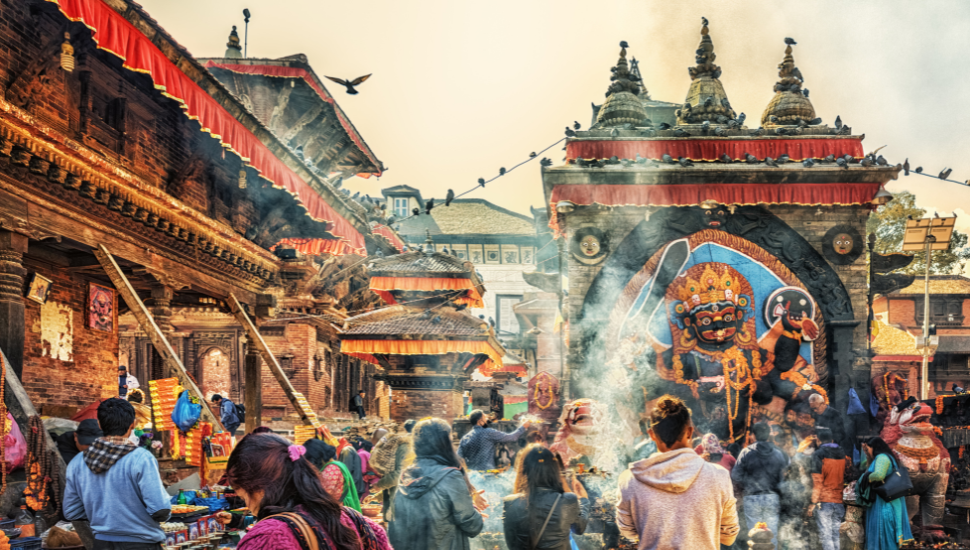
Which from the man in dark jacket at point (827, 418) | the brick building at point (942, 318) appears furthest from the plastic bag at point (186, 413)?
the brick building at point (942, 318)

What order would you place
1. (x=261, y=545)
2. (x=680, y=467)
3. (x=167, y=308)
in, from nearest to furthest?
(x=261, y=545)
(x=680, y=467)
(x=167, y=308)

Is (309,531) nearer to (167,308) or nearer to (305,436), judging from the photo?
(305,436)

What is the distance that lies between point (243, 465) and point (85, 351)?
1019cm

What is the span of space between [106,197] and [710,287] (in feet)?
32.8

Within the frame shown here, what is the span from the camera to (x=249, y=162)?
10.4 m

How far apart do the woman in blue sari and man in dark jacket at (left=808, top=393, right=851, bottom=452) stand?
3517 millimetres

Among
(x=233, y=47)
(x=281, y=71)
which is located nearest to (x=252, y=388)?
(x=281, y=71)

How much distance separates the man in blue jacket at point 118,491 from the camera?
510 cm

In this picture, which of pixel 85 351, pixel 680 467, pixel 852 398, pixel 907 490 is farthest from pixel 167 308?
pixel 852 398

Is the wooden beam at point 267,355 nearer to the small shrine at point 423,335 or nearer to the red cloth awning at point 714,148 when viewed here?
the small shrine at point 423,335

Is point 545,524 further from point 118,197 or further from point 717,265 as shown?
point 717,265

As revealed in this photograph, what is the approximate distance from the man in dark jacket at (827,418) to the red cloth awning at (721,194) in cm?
371

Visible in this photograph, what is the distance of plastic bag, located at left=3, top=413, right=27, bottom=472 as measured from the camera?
6.76 m

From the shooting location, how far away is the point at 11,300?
766 centimetres
